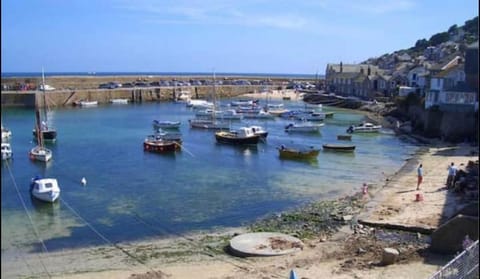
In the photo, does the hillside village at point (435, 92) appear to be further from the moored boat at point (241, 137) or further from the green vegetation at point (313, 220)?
the moored boat at point (241, 137)

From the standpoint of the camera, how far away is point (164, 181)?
31.1 m

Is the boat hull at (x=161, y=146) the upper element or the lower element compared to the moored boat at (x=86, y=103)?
lower

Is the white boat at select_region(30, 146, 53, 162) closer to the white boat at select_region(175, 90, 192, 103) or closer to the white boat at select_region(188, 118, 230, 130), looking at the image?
the white boat at select_region(188, 118, 230, 130)

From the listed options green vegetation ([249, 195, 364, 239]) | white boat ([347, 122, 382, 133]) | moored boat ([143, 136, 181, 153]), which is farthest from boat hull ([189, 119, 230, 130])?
green vegetation ([249, 195, 364, 239])

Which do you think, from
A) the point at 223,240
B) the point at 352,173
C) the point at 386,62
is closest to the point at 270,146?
the point at 352,173

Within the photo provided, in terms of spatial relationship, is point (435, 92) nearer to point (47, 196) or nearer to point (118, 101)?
point (47, 196)

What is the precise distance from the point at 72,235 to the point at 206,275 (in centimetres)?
722

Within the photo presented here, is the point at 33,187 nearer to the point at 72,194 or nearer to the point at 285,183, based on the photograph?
the point at 72,194

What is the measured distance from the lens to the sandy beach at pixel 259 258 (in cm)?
1570

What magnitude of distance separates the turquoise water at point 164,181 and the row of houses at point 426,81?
18.6ft

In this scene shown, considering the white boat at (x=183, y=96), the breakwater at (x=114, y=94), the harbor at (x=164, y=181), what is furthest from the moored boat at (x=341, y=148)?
the white boat at (x=183, y=96)

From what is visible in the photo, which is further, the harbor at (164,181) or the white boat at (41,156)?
the white boat at (41,156)

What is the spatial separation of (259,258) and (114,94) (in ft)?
267

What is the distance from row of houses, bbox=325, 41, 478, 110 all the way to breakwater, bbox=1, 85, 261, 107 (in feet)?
68.1
